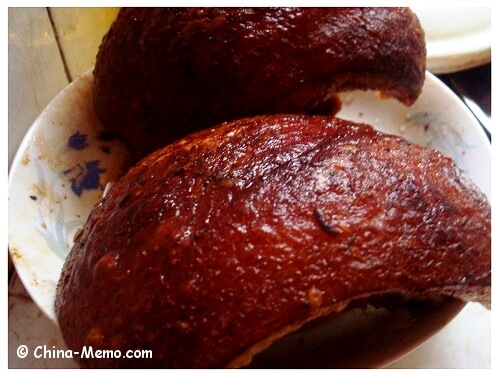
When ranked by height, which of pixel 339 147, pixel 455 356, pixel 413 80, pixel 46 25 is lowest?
pixel 455 356

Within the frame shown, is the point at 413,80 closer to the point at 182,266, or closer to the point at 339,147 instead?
the point at 339,147

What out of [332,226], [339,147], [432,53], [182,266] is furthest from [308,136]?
[432,53]

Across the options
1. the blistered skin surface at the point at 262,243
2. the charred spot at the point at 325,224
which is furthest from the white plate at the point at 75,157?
the charred spot at the point at 325,224

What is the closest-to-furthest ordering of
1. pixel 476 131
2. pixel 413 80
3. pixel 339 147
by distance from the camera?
pixel 339 147, pixel 413 80, pixel 476 131

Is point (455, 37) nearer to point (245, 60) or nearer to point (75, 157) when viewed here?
Answer: point (245, 60)

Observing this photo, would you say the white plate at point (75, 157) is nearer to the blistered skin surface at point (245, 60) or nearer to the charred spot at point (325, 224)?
the blistered skin surface at point (245, 60)

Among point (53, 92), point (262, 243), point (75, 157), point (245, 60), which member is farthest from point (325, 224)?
point (53, 92)

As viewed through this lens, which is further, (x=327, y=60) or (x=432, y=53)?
(x=432, y=53)
